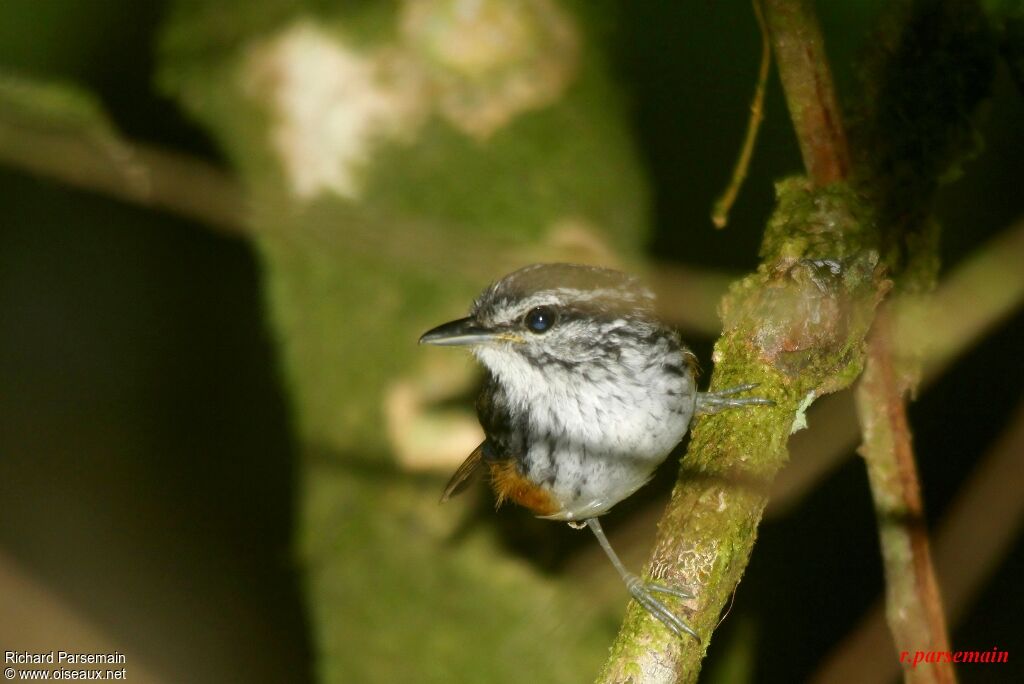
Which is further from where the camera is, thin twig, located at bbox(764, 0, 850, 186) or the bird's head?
the bird's head

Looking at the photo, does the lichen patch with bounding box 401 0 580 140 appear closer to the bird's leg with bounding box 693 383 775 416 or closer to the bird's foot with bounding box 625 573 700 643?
the bird's leg with bounding box 693 383 775 416

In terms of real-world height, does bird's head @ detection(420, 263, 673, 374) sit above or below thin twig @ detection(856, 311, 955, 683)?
above

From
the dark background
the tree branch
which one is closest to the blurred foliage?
the dark background

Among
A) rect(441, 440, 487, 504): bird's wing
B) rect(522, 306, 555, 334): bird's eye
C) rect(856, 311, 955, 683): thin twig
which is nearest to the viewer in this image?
rect(856, 311, 955, 683): thin twig

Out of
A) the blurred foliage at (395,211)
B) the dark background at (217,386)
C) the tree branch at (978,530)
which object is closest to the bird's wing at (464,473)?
the blurred foliage at (395,211)

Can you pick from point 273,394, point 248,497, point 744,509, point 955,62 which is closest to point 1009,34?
point 955,62

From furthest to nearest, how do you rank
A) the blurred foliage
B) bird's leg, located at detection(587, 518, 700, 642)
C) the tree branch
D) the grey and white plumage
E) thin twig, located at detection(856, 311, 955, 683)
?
the blurred foliage → the grey and white plumage → thin twig, located at detection(856, 311, 955, 683) → bird's leg, located at detection(587, 518, 700, 642) → the tree branch

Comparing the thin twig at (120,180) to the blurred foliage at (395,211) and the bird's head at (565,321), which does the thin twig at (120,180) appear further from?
the blurred foliage at (395,211)
